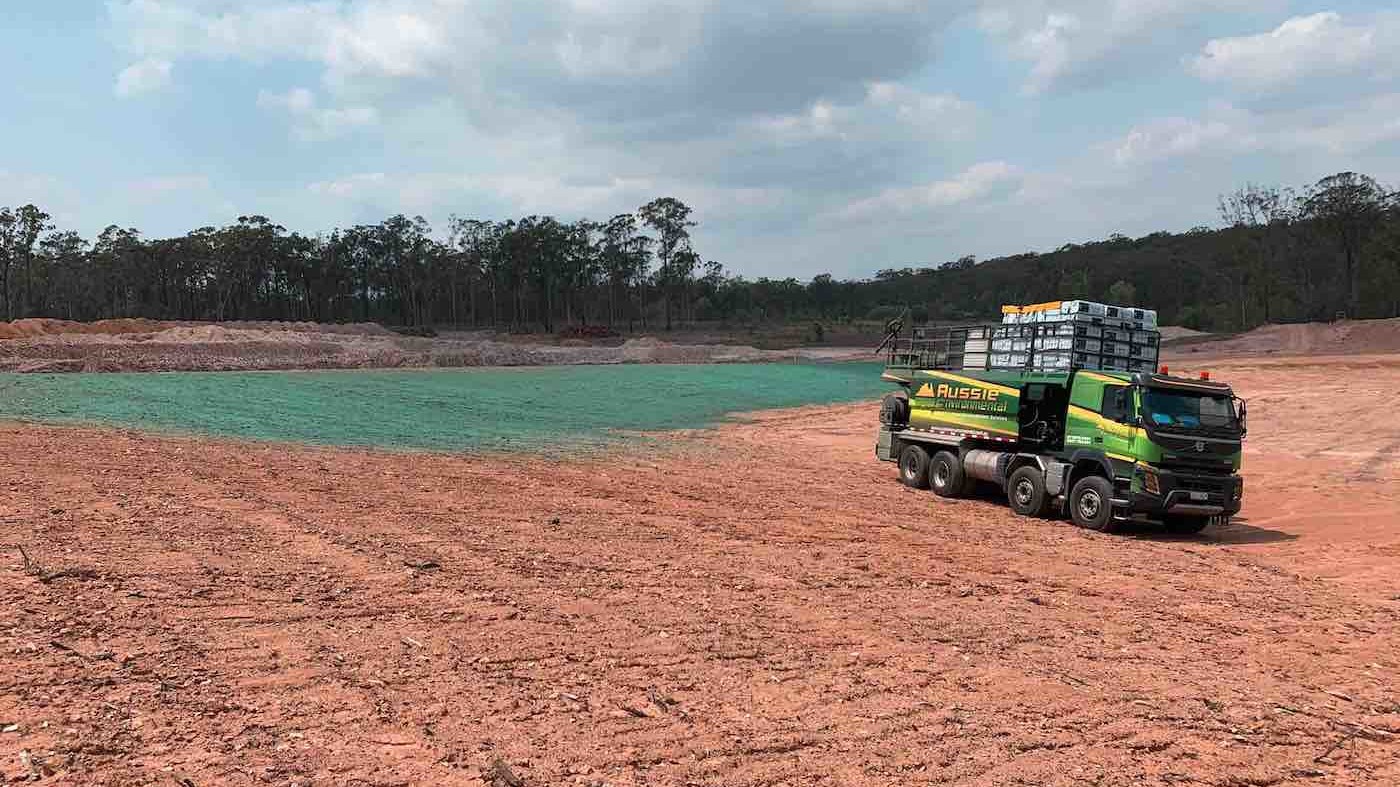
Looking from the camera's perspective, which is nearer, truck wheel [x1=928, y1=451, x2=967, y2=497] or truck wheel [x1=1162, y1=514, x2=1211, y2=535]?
truck wheel [x1=1162, y1=514, x2=1211, y2=535]

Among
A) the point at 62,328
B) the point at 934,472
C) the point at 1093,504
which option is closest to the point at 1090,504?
the point at 1093,504

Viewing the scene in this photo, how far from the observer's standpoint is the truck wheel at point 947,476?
16.2 m

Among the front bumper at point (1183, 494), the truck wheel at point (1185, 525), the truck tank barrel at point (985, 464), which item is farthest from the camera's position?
the truck tank barrel at point (985, 464)

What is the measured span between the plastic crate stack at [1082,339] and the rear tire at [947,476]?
2078 millimetres

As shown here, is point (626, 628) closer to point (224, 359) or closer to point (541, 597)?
point (541, 597)

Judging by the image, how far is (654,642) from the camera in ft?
22.0

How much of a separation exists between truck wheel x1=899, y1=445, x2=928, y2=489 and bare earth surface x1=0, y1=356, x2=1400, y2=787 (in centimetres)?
366

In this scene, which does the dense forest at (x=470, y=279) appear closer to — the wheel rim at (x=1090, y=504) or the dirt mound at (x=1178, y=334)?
the dirt mound at (x=1178, y=334)

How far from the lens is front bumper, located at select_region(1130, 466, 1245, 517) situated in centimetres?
1245

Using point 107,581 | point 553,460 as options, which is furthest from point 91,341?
point 107,581

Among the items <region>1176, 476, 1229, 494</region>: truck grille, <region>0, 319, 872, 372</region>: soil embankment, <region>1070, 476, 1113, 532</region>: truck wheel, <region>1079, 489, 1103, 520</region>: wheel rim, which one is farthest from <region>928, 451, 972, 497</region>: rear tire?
<region>0, 319, 872, 372</region>: soil embankment

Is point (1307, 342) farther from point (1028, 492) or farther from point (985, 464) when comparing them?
point (1028, 492)

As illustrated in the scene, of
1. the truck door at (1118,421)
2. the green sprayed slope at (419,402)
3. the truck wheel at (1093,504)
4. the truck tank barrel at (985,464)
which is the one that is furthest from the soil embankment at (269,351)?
the truck door at (1118,421)

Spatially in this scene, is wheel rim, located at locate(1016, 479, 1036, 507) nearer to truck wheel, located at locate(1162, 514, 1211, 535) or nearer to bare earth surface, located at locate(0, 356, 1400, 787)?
bare earth surface, located at locate(0, 356, 1400, 787)
